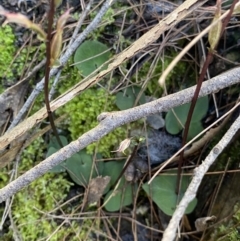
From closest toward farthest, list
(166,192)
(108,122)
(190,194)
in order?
(190,194), (108,122), (166,192)

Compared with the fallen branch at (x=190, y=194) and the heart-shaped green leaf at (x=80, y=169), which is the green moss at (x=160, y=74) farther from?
the fallen branch at (x=190, y=194)

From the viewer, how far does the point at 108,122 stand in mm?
1126

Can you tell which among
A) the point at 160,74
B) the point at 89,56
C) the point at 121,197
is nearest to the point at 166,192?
the point at 121,197

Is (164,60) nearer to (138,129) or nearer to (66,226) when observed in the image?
(138,129)

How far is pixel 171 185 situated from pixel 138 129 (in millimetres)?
263

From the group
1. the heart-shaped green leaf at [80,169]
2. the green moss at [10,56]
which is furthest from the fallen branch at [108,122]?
the green moss at [10,56]

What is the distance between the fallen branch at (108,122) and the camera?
3.65ft

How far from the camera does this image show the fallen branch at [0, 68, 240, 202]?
1113mm

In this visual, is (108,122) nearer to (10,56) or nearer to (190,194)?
(190,194)

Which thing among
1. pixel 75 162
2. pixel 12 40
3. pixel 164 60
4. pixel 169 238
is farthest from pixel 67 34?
pixel 169 238

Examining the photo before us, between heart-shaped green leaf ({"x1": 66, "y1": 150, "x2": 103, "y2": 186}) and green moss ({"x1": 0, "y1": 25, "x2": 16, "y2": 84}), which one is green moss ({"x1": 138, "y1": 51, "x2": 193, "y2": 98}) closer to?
heart-shaped green leaf ({"x1": 66, "y1": 150, "x2": 103, "y2": 186})

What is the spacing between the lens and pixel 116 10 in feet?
5.21

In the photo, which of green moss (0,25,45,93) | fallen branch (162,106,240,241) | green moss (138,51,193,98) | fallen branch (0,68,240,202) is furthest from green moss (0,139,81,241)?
fallen branch (162,106,240,241)

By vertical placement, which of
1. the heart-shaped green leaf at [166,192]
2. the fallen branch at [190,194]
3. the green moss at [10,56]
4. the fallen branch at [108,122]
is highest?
the green moss at [10,56]
